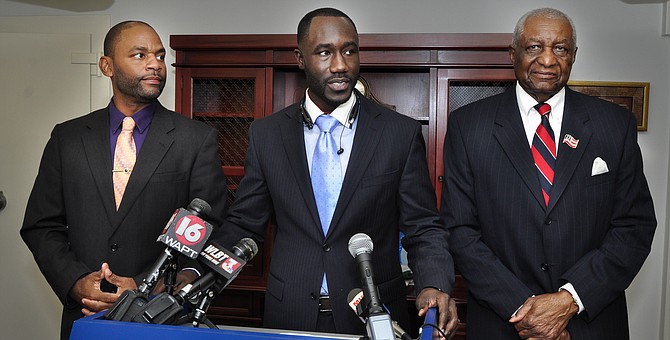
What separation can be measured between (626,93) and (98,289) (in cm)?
285

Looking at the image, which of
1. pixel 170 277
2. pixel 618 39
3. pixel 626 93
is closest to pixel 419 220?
pixel 170 277

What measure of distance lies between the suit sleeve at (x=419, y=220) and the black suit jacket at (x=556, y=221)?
0.14m

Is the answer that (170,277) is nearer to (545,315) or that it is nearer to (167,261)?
(167,261)

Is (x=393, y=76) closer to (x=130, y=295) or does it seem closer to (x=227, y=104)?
(x=227, y=104)

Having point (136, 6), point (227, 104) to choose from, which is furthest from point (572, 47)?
point (136, 6)

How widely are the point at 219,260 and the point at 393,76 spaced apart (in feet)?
7.85

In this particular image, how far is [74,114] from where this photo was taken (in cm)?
393

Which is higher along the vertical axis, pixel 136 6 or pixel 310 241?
pixel 136 6

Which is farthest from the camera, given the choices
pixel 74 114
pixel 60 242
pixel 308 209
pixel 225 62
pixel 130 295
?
pixel 74 114

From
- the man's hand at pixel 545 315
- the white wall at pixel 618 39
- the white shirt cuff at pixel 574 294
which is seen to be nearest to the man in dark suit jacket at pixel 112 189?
the man's hand at pixel 545 315

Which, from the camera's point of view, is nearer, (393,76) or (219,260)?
(219,260)

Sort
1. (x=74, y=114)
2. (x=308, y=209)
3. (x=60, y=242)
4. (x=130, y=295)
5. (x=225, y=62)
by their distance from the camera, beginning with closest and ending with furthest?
(x=130, y=295) < (x=308, y=209) < (x=60, y=242) < (x=225, y=62) < (x=74, y=114)

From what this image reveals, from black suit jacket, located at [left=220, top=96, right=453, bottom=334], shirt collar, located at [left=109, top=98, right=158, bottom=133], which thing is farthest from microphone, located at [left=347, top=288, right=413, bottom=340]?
shirt collar, located at [left=109, top=98, right=158, bottom=133]

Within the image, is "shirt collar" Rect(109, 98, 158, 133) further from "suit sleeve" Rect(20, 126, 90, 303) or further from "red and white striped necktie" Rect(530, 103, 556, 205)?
"red and white striped necktie" Rect(530, 103, 556, 205)
